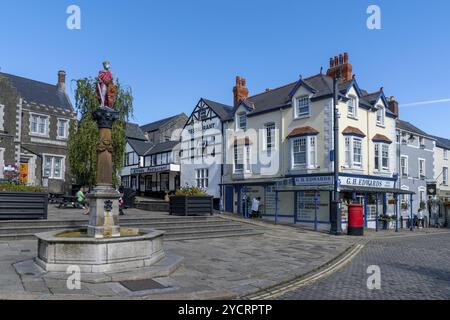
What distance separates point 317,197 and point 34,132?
79.3 feet

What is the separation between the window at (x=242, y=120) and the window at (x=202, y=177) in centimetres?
566

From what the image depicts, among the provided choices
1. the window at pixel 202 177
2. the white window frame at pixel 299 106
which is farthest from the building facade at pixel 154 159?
the white window frame at pixel 299 106

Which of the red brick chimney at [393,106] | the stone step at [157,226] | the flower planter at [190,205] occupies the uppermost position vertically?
the red brick chimney at [393,106]

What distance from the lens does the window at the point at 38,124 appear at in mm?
31375

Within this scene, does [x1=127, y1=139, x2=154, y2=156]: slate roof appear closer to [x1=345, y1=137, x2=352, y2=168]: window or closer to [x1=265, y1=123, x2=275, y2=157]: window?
[x1=265, y1=123, x2=275, y2=157]: window

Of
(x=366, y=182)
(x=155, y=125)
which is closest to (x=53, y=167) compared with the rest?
(x=155, y=125)

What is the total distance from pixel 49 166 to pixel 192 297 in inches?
1166

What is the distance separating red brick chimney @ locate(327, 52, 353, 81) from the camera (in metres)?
26.8

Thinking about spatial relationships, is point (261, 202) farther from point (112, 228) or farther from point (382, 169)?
point (112, 228)

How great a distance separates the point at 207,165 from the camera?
1292 inches

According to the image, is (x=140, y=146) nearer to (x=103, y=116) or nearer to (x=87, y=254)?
(x=103, y=116)

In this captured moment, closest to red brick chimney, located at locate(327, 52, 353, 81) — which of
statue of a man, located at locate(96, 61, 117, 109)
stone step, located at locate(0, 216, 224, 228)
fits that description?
stone step, located at locate(0, 216, 224, 228)

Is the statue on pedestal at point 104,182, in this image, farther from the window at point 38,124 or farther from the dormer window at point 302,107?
the window at point 38,124
